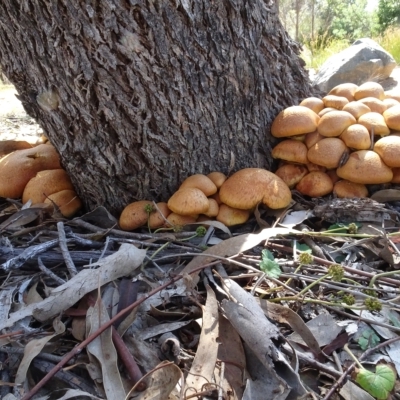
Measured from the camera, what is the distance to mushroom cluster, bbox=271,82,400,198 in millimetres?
1940

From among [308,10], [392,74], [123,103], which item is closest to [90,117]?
[123,103]

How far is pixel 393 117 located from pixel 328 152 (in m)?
0.40

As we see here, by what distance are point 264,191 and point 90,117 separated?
90 centimetres

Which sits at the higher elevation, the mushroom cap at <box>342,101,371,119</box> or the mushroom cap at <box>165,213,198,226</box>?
the mushroom cap at <box>342,101,371,119</box>

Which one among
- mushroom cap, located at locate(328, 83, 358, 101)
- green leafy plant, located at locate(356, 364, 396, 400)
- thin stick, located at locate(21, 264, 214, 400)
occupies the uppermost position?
mushroom cap, located at locate(328, 83, 358, 101)

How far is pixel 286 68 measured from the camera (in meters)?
2.32

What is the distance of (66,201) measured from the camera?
2129mm

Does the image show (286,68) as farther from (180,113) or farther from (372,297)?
(372,297)

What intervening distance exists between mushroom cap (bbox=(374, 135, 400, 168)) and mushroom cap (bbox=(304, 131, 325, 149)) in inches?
11.1

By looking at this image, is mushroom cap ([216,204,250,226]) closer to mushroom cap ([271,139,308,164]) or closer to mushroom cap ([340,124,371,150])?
mushroom cap ([271,139,308,164])

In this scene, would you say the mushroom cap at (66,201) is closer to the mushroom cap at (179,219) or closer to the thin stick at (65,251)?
the thin stick at (65,251)

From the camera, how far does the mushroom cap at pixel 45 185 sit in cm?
212

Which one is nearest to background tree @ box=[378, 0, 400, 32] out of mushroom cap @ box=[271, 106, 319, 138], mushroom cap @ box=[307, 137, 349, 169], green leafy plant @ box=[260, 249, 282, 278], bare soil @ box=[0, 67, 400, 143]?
bare soil @ box=[0, 67, 400, 143]

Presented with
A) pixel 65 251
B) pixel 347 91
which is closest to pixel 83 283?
pixel 65 251
